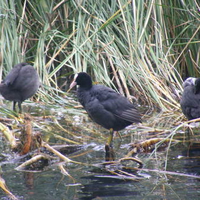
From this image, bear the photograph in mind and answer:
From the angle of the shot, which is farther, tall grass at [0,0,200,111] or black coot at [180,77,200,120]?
tall grass at [0,0,200,111]

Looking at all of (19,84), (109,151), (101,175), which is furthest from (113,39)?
(101,175)

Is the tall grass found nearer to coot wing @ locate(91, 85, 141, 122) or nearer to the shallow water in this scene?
coot wing @ locate(91, 85, 141, 122)

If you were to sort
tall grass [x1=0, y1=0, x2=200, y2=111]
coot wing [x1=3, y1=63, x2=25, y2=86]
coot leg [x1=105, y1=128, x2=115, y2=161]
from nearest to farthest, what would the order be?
coot leg [x1=105, y1=128, x2=115, y2=161] → coot wing [x1=3, y1=63, x2=25, y2=86] → tall grass [x1=0, y1=0, x2=200, y2=111]

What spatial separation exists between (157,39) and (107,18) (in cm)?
71

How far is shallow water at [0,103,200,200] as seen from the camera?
3.07 metres

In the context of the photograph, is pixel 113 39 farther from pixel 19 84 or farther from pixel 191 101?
pixel 191 101

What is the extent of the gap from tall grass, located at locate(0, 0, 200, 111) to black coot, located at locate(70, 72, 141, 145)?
1.19m

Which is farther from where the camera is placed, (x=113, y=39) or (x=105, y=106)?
(x=113, y=39)

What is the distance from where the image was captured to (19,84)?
17.0 ft

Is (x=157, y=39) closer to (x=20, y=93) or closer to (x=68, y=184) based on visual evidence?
(x=20, y=93)

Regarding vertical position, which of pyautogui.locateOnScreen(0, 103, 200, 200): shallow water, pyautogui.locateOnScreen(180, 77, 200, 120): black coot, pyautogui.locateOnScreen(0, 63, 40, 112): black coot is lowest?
pyautogui.locateOnScreen(0, 103, 200, 200): shallow water

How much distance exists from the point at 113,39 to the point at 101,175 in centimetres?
272

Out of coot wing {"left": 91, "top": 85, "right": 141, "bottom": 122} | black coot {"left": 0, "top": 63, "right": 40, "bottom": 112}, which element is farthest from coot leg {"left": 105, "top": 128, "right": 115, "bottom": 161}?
black coot {"left": 0, "top": 63, "right": 40, "bottom": 112}

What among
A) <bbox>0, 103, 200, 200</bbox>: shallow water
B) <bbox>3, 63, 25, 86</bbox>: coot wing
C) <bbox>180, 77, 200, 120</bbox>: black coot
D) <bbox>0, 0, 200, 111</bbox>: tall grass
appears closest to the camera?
<bbox>0, 103, 200, 200</bbox>: shallow water
